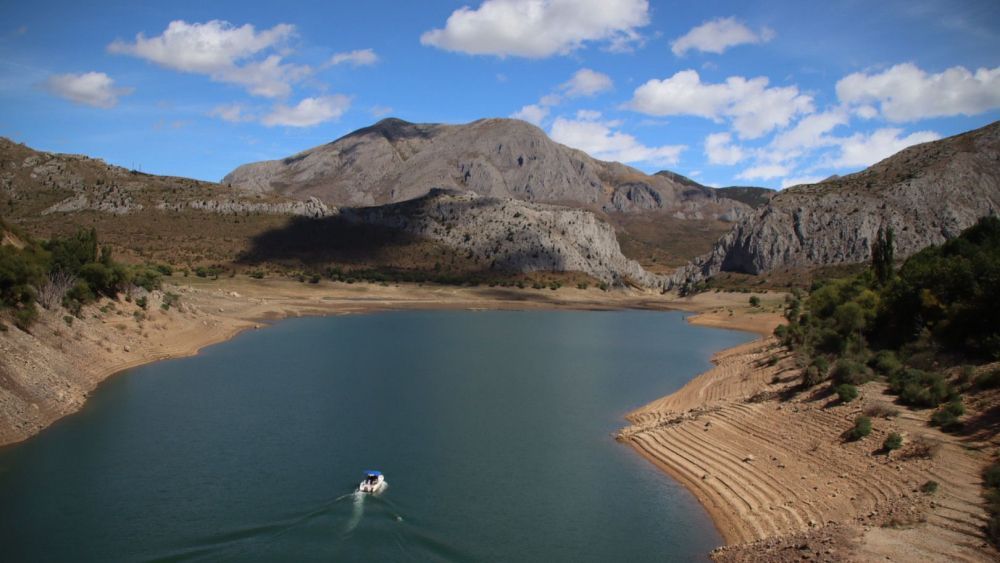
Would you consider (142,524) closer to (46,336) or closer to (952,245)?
(46,336)

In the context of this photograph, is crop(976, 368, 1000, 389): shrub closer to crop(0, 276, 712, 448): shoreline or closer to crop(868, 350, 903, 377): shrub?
crop(868, 350, 903, 377): shrub

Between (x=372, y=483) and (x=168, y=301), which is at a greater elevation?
(x=168, y=301)

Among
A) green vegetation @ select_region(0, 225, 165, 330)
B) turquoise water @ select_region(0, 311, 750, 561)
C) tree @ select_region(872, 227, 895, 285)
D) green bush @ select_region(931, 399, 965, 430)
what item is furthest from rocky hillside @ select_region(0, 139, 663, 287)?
green bush @ select_region(931, 399, 965, 430)

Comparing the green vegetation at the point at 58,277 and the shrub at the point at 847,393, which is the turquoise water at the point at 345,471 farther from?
the shrub at the point at 847,393

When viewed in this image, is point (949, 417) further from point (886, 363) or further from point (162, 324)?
point (162, 324)

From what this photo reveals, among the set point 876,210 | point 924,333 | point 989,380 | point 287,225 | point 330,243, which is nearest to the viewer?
point 989,380

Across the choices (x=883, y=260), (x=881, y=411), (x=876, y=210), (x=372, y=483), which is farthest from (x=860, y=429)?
(x=876, y=210)
